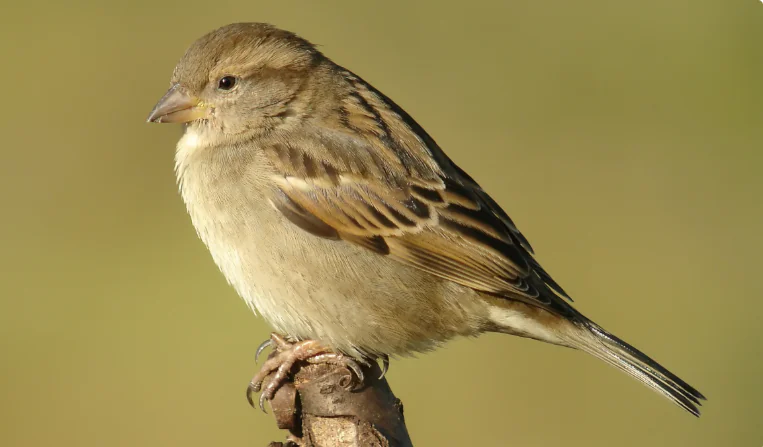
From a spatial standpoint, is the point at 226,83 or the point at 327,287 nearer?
the point at 327,287

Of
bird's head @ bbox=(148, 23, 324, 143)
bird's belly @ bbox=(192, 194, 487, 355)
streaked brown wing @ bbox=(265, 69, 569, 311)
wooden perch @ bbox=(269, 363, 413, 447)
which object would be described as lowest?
wooden perch @ bbox=(269, 363, 413, 447)

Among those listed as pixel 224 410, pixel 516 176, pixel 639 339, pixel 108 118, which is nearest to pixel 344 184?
pixel 224 410

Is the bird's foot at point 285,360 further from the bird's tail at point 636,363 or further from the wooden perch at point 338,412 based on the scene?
the bird's tail at point 636,363

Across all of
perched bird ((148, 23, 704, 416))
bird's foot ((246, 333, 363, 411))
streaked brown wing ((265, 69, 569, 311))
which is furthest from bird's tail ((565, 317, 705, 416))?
bird's foot ((246, 333, 363, 411))

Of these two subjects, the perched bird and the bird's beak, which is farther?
the bird's beak

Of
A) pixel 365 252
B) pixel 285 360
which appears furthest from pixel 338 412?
pixel 365 252

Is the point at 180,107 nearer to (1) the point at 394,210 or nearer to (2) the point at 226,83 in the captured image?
(2) the point at 226,83

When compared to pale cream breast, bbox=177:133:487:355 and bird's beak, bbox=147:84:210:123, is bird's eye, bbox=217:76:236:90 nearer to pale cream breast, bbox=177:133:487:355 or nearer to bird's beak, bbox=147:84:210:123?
bird's beak, bbox=147:84:210:123
